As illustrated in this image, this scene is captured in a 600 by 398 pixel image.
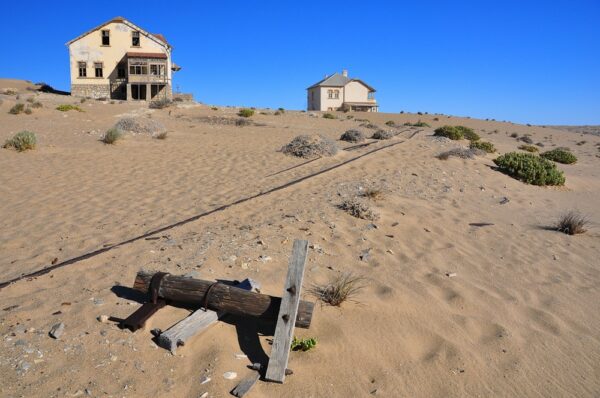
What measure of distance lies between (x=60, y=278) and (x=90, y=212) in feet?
10.0

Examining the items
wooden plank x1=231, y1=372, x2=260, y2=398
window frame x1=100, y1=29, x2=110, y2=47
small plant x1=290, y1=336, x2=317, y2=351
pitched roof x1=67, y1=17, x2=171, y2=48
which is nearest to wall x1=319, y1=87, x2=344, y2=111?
pitched roof x1=67, y1=17, x2=171, y2=48

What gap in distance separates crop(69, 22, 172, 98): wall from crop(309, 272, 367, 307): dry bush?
39.8m

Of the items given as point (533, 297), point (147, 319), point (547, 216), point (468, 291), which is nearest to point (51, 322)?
point (147, 319)

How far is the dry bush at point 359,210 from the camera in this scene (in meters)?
6.89

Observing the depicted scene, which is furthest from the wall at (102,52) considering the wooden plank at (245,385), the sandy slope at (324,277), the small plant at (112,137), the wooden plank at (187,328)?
the wooden plank at (245,385)

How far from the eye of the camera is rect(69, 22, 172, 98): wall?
3822 centimetres

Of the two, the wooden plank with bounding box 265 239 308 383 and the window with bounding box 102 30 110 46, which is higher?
the window with bounding box 102 30 110 46

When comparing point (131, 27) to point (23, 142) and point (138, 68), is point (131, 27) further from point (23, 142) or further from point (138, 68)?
point (23, 142)

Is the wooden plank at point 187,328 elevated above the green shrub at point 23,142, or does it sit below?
below

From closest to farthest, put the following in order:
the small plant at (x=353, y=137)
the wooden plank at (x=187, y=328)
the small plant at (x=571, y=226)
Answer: the wooden plank at (x=187, y=328) < the small plant at (x=571, y=226) < the small plant at (x=353, y=137)

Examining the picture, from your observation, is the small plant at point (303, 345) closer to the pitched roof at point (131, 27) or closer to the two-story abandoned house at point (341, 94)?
the pitched roof at point (131, 27)

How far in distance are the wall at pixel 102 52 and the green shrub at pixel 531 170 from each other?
3491 centimetres

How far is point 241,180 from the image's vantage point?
393 inches

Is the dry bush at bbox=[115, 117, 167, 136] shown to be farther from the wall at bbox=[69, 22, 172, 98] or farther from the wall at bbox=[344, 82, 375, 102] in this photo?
the wall at bbox=[344, 82, 375, 102]
